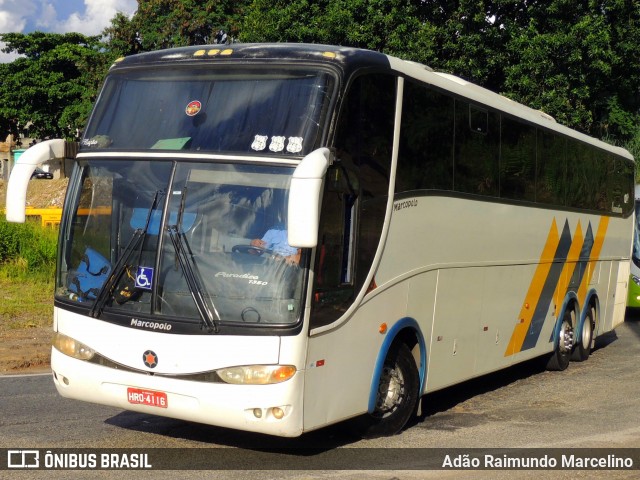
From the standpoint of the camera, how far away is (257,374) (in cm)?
696

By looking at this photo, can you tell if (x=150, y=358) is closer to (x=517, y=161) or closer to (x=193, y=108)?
(x=193, y=108)

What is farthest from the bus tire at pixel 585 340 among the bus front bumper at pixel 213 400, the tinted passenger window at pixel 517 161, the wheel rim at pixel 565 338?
the bus front bumper at pixel 213 400

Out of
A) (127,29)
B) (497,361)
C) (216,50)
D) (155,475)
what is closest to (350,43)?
(497,361)

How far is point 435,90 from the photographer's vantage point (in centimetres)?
922

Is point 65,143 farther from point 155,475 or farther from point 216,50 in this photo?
point 155,475

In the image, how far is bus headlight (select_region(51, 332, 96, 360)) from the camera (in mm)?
7539

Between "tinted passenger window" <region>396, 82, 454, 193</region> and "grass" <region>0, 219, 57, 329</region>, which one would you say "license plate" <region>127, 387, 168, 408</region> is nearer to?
"tinted passenger window" <region>396, 82, 454, 193</region>

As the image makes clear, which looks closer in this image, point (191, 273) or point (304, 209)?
point (304, 209)

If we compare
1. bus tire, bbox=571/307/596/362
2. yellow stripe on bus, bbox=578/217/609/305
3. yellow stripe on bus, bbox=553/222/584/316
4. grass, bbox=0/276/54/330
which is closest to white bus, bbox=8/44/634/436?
yellow stripe on bus, bbox=553/222/584/316

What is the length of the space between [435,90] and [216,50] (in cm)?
238

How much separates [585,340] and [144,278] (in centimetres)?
947

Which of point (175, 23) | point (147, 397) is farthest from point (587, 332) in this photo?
point (175, 23)

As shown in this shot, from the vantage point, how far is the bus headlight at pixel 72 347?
24.7ft

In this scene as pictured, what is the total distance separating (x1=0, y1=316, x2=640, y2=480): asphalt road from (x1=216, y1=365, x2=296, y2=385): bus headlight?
735 mm
